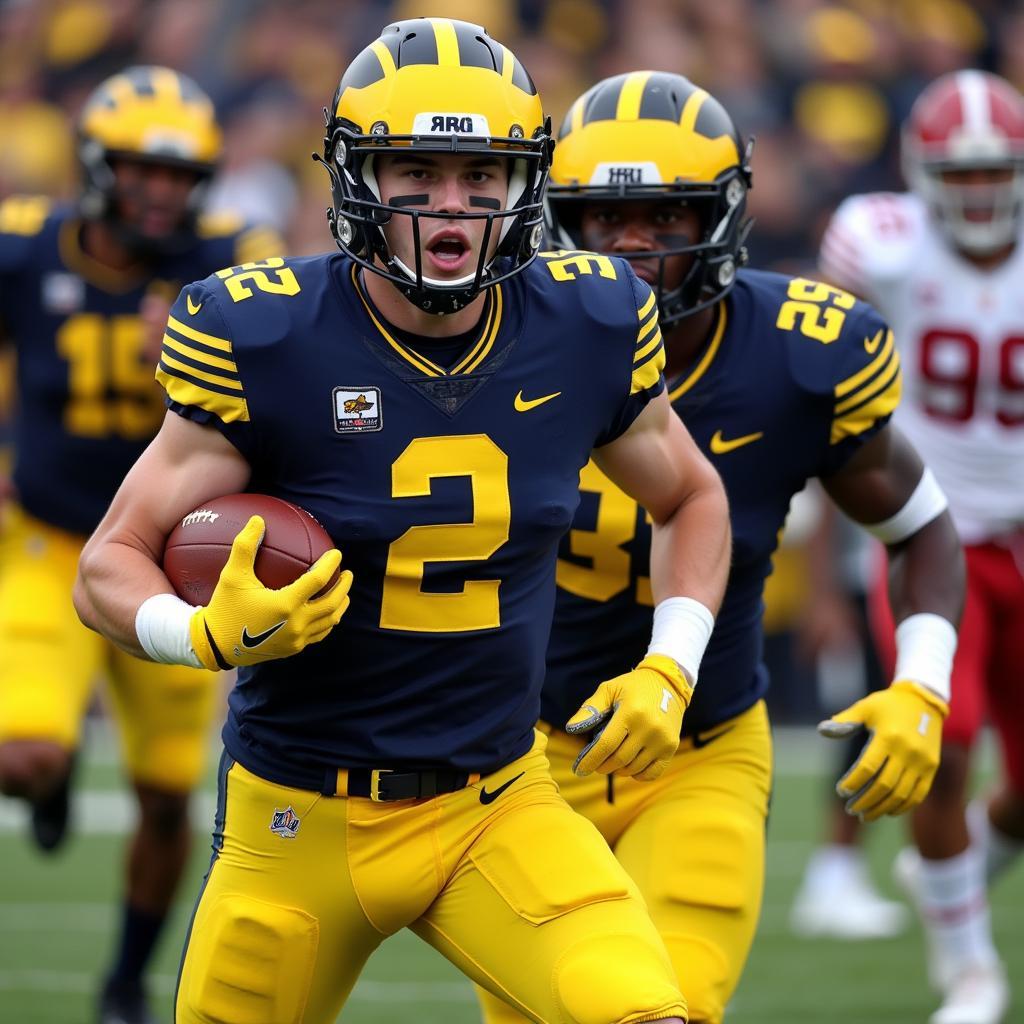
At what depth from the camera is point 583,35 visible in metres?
11.2

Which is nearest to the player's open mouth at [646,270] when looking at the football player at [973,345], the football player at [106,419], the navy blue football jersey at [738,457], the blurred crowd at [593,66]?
the navy blue football jersey at [738,457]

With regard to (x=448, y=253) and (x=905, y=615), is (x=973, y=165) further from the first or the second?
(x=448, y=253)

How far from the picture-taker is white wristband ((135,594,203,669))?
2.81 meters

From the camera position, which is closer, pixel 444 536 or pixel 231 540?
pixel 231 540

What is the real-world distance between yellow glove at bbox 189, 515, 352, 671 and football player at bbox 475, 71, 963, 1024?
2.78 ft

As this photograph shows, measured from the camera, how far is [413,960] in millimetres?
5816

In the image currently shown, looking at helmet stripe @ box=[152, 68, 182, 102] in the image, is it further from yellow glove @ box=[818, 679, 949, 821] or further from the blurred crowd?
the blurred crowd

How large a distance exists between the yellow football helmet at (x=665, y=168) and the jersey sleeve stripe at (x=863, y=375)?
0.26 meters

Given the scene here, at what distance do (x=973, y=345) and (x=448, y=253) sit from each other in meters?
2.50

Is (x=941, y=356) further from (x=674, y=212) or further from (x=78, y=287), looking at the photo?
(x=78, y=287)

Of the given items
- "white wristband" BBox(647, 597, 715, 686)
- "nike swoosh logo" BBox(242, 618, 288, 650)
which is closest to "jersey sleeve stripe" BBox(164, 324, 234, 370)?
"nike swoosh logo" BBox(242, 618, 288, 650)

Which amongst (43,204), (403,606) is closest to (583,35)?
(43,204)

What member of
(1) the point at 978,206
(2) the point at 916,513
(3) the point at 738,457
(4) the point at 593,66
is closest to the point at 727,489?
(3) the point at 738,457

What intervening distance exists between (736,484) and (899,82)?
7.54 metres
